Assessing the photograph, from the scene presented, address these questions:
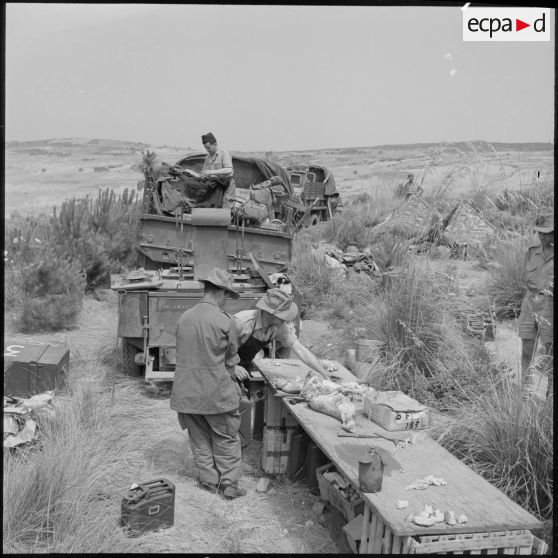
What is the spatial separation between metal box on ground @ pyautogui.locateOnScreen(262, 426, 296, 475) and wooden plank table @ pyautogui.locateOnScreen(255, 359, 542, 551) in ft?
2.13

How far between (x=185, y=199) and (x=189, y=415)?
201 inches

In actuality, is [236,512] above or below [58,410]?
below

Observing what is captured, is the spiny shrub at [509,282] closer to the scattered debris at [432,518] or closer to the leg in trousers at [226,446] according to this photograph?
the leg in trousers at [226,446]

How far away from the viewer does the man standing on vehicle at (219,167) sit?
962 cm

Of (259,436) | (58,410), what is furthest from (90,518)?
(259,436)

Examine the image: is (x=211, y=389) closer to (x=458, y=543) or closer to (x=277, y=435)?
(x=277, y=435)

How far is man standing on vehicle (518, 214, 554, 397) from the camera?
20.7 ft

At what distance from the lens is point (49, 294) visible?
998cm

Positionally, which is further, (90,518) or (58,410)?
(58,410)

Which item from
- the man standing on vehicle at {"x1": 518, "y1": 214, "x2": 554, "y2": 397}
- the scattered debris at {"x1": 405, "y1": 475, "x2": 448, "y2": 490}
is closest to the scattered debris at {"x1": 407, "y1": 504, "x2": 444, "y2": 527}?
the scattered debris at {"x1": 405, "y1": 475, "x2": 448, "y2": 490}

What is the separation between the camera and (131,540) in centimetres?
415

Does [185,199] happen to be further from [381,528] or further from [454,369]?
[381,528]

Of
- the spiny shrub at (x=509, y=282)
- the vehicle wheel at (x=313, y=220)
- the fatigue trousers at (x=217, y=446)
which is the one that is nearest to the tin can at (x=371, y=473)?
the fatigue trousers at (x=217, y=446)

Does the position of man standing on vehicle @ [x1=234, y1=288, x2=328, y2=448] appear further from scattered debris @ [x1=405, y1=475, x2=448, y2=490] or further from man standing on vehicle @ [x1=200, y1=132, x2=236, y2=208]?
man standing on vehicle @ [x1=200, y1=132, x2=236, y2=208]
